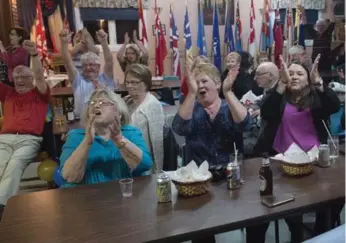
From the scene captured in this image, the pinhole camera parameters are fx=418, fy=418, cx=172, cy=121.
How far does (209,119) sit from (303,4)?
21.6 feet

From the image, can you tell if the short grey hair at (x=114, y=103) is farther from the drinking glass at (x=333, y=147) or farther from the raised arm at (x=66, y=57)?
the raised arm at (x=66, y=57)

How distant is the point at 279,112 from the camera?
8.04ft

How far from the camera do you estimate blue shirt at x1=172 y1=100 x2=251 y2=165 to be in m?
2.13

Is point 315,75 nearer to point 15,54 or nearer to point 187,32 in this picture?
point 15,54

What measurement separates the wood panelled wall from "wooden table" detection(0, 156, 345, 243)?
5046 millimetres

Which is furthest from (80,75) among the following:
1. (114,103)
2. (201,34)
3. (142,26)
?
(201,34)

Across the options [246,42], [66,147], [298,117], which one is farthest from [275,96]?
[246,42]

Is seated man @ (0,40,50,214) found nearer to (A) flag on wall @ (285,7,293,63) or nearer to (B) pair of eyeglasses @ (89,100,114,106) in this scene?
(B) pair of eyeglasses @ (89,100,114,106)

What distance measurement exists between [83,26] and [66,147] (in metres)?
5.14

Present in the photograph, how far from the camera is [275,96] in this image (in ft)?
8.00

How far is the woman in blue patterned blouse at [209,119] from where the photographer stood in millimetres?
2100

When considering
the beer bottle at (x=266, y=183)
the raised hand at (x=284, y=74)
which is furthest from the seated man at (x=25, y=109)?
the beer bottle at (x=266, y=183)

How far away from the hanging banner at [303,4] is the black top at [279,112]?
18.7 ft

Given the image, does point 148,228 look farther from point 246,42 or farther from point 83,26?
point 246,42
